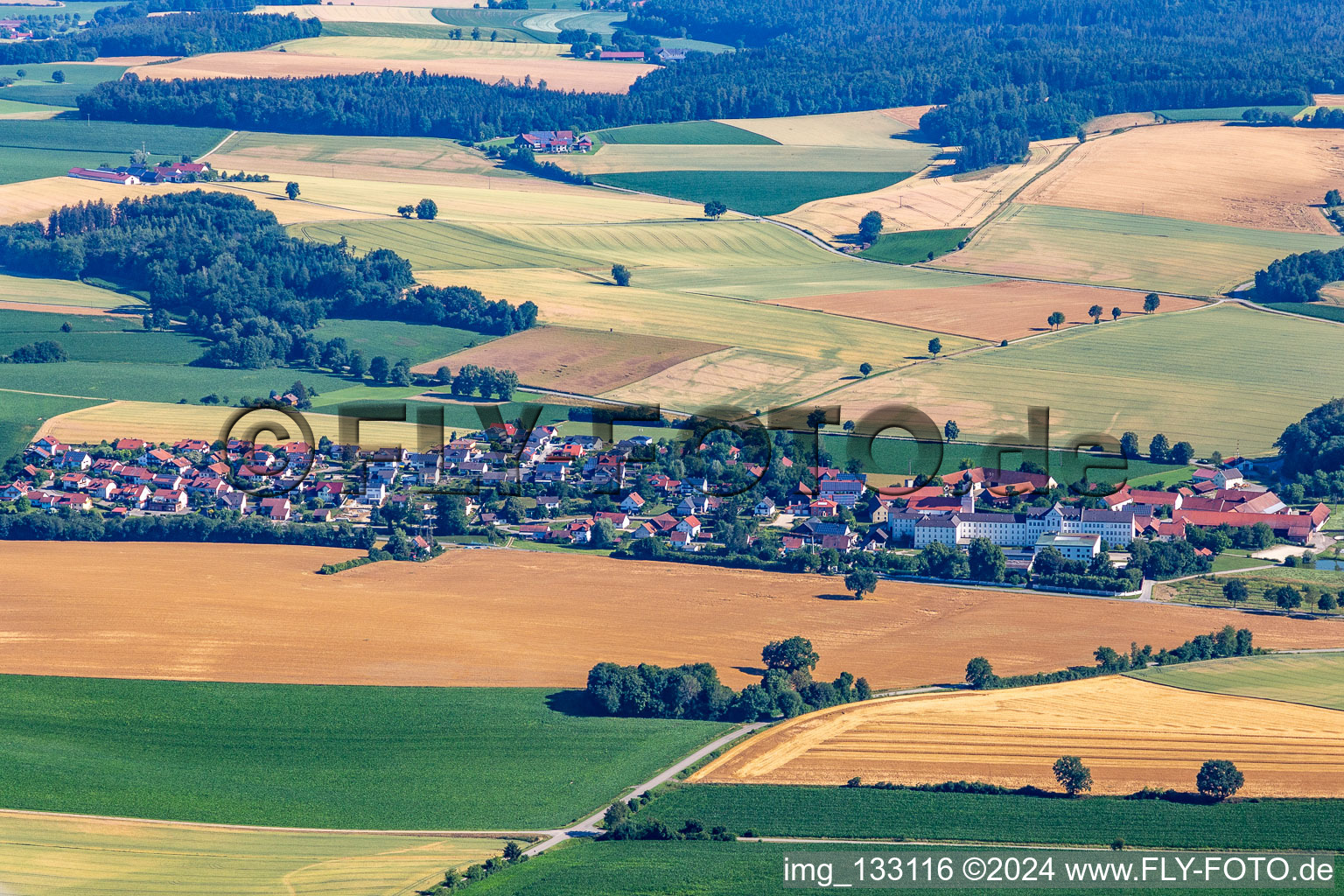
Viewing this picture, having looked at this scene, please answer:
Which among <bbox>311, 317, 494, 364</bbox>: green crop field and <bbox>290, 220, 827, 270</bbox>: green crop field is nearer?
<bbox>311, 317, 494, 364</bbox>: green crop field

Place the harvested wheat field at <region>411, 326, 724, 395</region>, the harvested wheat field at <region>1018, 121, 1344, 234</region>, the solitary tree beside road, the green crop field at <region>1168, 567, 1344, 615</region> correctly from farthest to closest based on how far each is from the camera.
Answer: the harvested wheat field at <region>1018, 121, 1344, 234</region>
the harvested wheat field at <region>411, 326, 724, 395</region>
the green crop field at <region>1168, 567, 1344, 615</region>
the solitary tree beside road

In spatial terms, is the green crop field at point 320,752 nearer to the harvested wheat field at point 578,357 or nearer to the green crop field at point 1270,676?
the green crop field at point 1270,676

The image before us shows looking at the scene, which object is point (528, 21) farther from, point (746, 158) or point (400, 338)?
point (400, 338)

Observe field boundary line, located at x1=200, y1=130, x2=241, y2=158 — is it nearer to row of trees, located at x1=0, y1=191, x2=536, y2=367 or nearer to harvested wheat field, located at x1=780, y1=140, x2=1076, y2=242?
row of trees, located at x1=0, y1=191, x2=536, y2=367

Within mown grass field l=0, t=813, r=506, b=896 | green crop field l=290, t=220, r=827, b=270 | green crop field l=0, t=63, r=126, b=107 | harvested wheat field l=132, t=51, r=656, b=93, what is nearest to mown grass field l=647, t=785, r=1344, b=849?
mown grass field l=0, t=813, r=506, b=896

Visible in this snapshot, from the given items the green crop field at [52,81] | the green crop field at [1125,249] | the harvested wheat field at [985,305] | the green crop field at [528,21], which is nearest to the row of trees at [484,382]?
the harvested wheat field at [985,305]

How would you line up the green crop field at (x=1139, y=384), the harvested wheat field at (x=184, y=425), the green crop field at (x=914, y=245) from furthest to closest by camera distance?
the green crop field at (x=914, y=245) → the green crop field at (x=1139, y=384) → the harvested wheat field at (x=184, y=425)

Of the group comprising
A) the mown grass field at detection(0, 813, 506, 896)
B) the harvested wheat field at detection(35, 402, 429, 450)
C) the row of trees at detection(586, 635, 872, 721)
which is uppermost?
the harvested wheat field at detection(35, 402, 429, 450)
